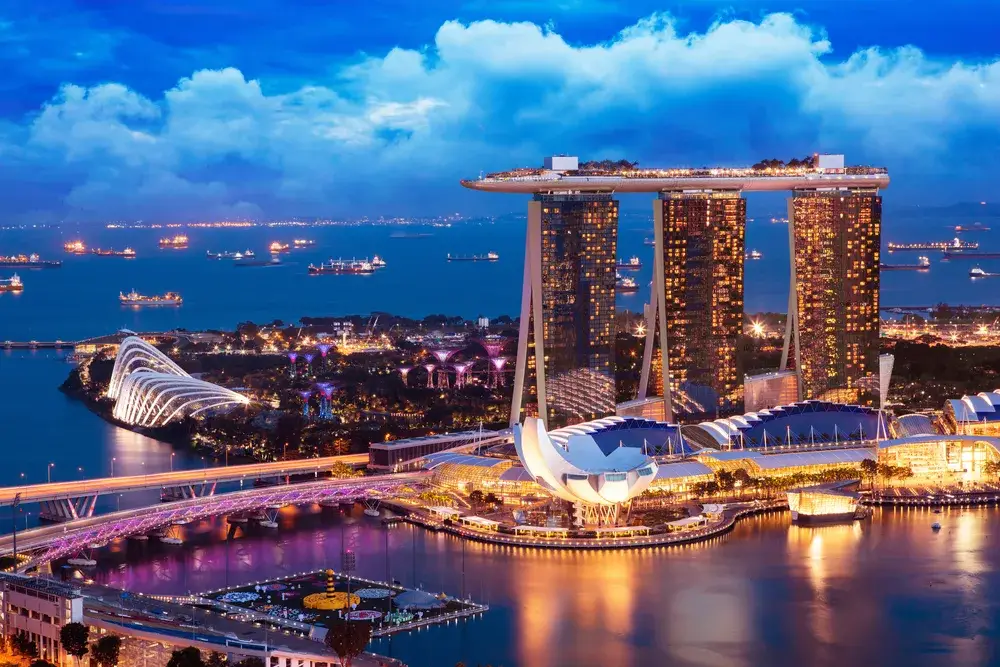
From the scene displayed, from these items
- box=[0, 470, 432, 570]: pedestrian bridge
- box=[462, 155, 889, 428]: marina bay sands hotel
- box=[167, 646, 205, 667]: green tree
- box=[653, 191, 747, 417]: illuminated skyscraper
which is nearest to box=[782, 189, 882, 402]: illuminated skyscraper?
box=[462, 155, 889, 428]: marina bay sands hotel

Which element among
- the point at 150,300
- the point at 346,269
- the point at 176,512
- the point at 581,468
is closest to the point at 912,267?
the point at 346,269

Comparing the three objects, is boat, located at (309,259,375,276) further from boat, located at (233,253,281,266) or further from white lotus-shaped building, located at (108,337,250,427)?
white lotus-shaped building, located at (108,337,250,427)

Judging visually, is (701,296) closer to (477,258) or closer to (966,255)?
(966,255)

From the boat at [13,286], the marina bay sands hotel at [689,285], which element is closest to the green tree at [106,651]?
the marina bay sands hotel at [689,285]

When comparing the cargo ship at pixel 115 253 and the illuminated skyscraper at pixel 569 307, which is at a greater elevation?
the cargo ship at pixel 115 253

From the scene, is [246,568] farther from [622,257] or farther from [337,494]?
[622,257]

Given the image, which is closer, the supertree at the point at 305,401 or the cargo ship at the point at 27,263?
the supertree at the point at 305,401

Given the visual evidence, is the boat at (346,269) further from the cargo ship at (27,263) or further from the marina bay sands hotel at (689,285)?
the marina bay sands hotel at (689,285)
